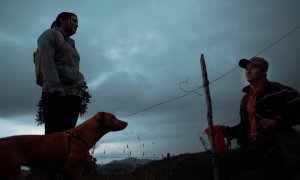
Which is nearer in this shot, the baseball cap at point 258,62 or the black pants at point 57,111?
the black pants at point 57,111

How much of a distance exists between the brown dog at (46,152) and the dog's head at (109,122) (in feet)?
1.57

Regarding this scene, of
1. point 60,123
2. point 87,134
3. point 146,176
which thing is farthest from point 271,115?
point 146,176

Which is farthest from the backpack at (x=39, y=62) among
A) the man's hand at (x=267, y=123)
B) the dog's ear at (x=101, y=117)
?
the man's hand at (x=267, y=123)

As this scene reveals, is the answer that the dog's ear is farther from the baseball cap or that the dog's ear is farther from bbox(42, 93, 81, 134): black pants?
the baseball cap

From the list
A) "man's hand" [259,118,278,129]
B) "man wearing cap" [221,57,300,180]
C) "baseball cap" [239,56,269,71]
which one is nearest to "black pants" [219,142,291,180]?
"man wearing cap" [221,57,300,180]

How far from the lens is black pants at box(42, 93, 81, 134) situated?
416cm

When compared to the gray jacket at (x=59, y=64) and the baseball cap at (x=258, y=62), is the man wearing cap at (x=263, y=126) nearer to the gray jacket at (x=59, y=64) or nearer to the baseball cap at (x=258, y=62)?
the baseball cap at (x=258, y=62)

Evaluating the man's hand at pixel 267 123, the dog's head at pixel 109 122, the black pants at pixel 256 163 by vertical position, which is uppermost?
the dog's head at pixel 109 122

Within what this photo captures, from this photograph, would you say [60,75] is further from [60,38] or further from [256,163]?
[256,163]

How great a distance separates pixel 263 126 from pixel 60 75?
266 cm

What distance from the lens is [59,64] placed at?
14.7 ft

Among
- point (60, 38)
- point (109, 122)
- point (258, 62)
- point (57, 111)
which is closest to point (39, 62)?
point (60, 38)

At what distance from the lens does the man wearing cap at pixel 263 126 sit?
12.5ft

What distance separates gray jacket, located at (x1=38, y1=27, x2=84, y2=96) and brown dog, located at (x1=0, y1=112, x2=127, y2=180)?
0.57m
